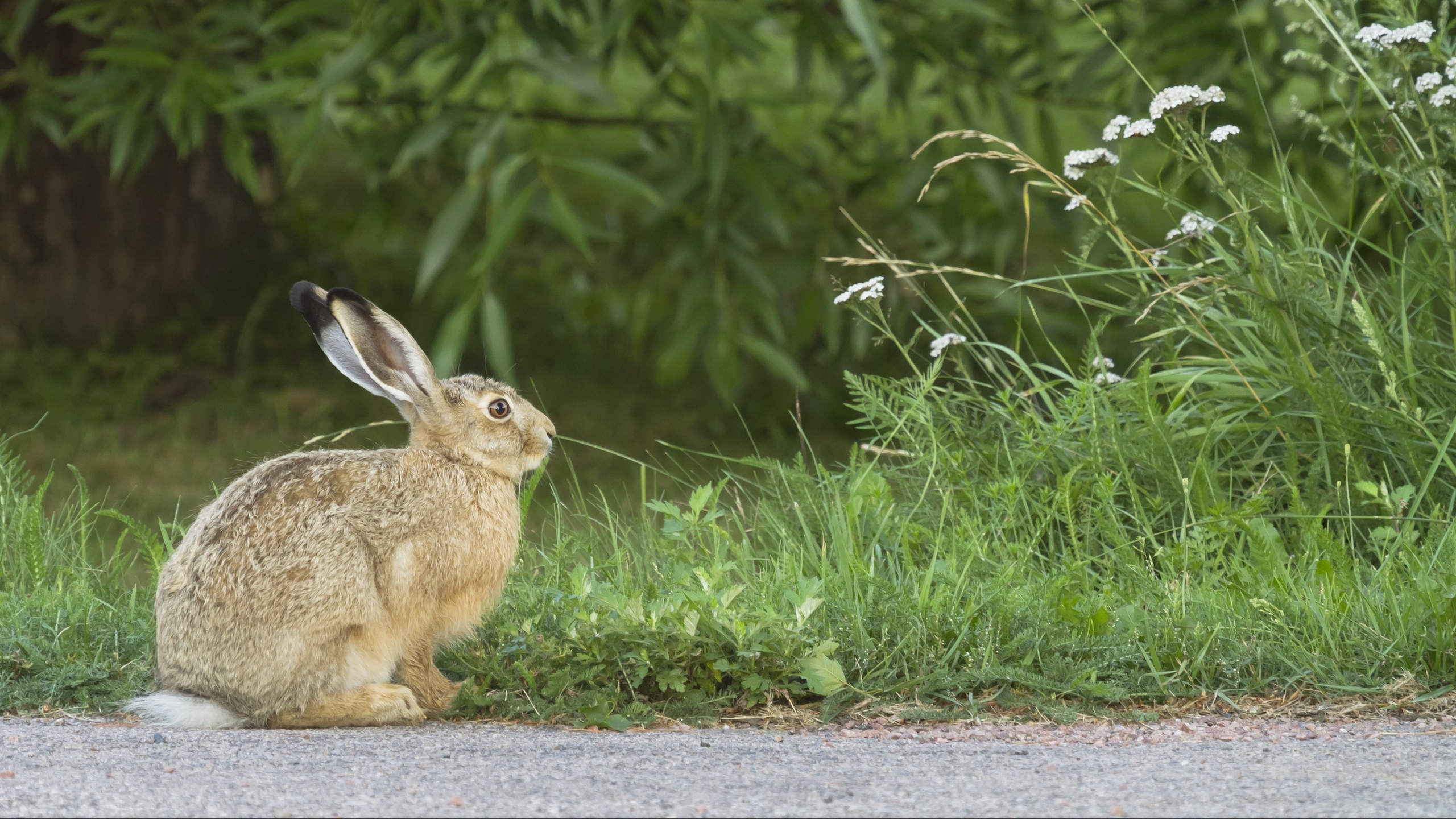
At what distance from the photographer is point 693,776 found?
3.61 m

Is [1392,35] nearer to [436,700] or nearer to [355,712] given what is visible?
[436,700]

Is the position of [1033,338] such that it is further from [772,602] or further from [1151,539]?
[772,602]

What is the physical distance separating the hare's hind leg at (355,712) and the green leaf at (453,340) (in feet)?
6.53

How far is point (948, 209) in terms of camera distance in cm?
841

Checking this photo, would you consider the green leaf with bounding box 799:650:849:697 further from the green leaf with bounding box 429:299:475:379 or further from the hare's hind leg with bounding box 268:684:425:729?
the green leaf with bounding box 429:299:475:379

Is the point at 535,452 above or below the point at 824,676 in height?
above

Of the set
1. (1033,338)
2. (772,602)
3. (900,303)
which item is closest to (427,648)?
(772,602)

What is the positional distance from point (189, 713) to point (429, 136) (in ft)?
10.4

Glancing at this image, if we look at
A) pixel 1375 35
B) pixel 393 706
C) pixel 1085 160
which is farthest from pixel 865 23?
pixel 393 706

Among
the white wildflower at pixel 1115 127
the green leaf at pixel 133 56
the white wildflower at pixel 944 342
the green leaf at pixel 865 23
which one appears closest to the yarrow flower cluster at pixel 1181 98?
the white wildflower at pixel 1115 127

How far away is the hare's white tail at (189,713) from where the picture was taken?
4309 mm

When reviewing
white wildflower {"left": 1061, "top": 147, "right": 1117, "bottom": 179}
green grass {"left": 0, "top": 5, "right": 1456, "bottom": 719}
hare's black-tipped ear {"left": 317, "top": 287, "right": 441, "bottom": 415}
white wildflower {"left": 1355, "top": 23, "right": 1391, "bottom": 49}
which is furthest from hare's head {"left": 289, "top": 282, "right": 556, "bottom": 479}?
white wildflower {"left": 1355, "top": 23, "right": 1391, "bottom": 49}

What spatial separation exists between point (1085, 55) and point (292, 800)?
246 inches

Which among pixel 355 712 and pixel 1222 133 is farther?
pixel 1222 133
